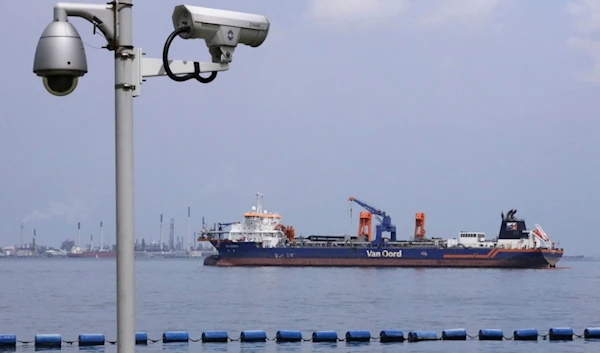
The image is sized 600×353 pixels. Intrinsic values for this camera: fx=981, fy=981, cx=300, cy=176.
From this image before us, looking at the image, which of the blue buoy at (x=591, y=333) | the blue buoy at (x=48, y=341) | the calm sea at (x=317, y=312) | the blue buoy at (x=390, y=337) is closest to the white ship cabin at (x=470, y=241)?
the calm sea at (x=317, y=312)

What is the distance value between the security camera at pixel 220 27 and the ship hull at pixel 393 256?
107035mm

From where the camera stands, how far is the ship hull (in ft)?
366

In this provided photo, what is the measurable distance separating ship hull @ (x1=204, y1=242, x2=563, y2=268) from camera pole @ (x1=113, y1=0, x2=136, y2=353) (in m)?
107

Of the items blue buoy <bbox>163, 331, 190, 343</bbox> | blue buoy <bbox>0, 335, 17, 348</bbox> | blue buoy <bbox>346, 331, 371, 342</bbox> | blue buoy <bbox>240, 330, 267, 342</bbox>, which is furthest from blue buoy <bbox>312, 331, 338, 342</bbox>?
blue buoy <bbox>0, 335, 17, 348</bbox>

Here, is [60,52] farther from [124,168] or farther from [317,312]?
[317,312]

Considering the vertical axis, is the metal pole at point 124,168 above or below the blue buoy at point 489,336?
above

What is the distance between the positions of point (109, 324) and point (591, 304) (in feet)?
126

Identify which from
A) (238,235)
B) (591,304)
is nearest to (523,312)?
(591,304)

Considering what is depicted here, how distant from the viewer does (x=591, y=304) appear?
72.4 m

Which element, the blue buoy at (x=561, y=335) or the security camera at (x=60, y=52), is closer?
the security camera at (x=60, y=52)

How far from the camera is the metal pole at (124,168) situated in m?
4.85

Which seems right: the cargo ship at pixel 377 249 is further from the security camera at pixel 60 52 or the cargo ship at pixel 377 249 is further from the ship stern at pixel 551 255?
the security camera at pixel 60 52

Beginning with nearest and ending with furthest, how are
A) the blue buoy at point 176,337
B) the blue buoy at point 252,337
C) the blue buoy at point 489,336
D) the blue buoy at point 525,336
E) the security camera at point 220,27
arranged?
1. the security camera at point 220,27
2. the blue buoy at point 176,337
3. the blue buoy at point 252,337
4. the blue buoy at point 489,336
5. the blue buoy at point 525,336

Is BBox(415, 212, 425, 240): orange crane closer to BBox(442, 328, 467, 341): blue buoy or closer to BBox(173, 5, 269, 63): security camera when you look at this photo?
BBox(442, 328, 467, 341): blue buoy
